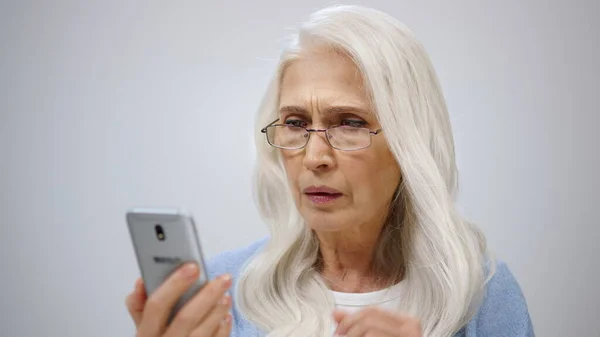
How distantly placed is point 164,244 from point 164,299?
3.5 inches

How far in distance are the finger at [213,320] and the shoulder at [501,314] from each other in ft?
2.23

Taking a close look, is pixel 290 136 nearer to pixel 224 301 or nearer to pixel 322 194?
pixel 322 194

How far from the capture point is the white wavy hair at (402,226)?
1522 millimetres

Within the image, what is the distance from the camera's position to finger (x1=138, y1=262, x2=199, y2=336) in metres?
1.07

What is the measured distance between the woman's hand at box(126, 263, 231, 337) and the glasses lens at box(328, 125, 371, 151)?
513 mm

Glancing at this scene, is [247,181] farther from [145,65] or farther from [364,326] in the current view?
[364,326]

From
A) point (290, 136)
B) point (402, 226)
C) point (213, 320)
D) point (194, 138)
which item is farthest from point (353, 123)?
point (194, 138)

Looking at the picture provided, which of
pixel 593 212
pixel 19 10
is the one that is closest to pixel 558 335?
pixel 593 212

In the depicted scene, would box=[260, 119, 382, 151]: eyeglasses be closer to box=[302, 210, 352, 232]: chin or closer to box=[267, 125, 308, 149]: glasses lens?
box=[267, 125, 308, 149]: glasses lens

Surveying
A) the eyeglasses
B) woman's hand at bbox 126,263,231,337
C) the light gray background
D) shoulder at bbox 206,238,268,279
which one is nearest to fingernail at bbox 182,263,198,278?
woman's hand at bbox 126,263,231,337

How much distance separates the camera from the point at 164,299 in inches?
42.6

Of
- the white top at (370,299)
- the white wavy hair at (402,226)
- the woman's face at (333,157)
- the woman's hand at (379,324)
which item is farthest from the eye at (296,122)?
the woman's hand at (379,324)

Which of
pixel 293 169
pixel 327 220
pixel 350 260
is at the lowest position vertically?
pixel 350 260

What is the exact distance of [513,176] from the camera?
2.28 metres
